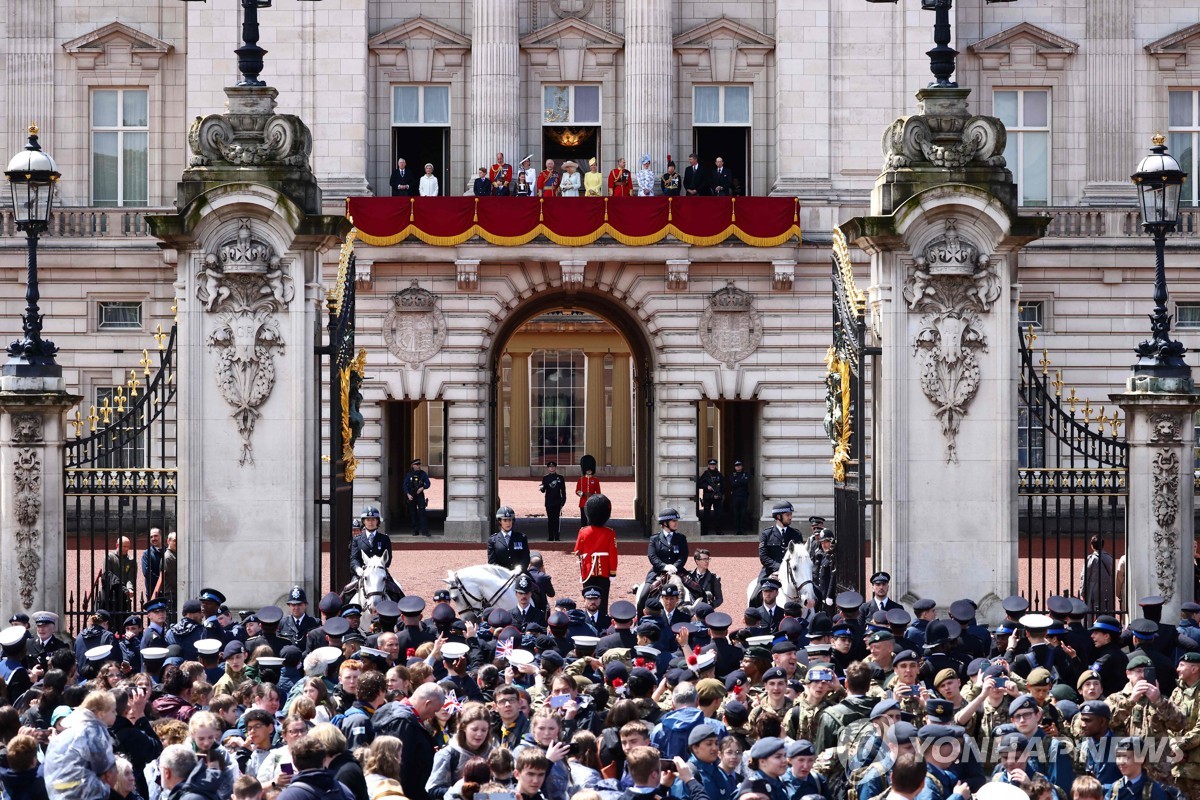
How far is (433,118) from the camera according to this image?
38094 mm

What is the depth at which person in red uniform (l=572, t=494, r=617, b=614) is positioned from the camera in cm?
1945

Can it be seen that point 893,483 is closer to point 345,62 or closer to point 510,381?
point 345,62

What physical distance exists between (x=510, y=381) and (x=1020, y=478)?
4375cm

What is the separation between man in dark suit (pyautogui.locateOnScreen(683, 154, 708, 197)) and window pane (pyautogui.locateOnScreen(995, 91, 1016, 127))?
275 inches

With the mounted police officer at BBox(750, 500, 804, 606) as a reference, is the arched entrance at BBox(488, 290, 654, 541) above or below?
above

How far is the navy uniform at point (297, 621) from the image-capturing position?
14.9 m

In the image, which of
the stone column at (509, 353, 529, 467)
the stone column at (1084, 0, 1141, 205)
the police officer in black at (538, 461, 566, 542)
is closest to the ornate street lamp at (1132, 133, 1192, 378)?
the police officer in black at (538, 461, 566, 542)

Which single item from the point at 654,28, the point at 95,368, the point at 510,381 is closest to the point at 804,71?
the point at 654,28

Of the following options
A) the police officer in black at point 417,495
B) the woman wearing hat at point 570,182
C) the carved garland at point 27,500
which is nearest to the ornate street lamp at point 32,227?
the carved garland at point 27,500

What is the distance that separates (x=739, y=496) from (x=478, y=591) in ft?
64.5

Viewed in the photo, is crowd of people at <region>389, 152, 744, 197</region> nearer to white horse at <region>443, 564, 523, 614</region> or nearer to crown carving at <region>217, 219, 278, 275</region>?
white horse at <region>443, 564, 523, 614</region>

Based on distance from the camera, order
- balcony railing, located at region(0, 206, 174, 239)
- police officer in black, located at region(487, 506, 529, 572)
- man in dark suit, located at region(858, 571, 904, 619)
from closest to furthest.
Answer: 1. man in dark suit, located at region(858, 571, 904, 619)
2. police officer in black, located at region(487, 506, 529, 572)
3. balcony railing, located at region(0, 206, 174, 239)

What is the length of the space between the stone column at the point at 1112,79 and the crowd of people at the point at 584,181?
25.8 ft

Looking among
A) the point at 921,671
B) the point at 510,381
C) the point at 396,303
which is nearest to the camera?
the point at 921,671
